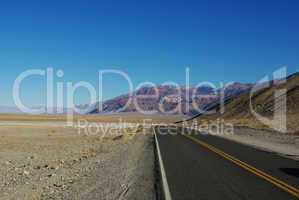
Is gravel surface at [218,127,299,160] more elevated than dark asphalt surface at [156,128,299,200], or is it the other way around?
dark asphalt surface at [156,128,299,200]

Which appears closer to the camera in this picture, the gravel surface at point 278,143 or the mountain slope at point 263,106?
the gravel surface at point 278,143

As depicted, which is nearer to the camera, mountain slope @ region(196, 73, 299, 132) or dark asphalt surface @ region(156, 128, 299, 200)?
dark asphalt surface @ region(156, 128, 299, 200)

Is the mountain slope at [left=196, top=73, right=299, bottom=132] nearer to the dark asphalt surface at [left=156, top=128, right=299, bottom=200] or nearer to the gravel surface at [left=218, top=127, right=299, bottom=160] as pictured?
the gravel surface at [left=218, top=127, right=299, bottom=160]

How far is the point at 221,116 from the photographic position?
12481cm

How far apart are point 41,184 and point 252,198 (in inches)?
306

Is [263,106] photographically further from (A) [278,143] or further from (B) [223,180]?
(B) [223,180]

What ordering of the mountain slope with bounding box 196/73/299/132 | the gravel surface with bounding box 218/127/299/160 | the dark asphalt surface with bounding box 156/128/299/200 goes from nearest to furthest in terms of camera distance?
the dark asphalt surface with bounding box 156/128/299/200 → the gravel surface with bounding box 218/127/299/160 → the mountain slope with bounding box 196/73/299/132

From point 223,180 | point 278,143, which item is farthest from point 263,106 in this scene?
point 223,180

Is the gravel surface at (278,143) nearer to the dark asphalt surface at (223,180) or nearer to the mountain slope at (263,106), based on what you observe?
the dark asphalt surface at (223,180)

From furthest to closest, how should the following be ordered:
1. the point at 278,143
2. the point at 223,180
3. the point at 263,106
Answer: the point at 263,106, the point at 278,143, the point at 223,180

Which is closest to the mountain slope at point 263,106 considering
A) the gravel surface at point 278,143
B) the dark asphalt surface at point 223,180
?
the gravel surface at point 278,143

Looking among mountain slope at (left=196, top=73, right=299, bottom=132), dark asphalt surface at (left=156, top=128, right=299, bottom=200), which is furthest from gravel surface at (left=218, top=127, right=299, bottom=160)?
mountain slope at (left=196, top=73, right=299, bottom=132)

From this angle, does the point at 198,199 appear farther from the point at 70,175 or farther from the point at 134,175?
the point at 70,175

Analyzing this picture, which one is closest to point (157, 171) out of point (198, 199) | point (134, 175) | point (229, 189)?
point (134, 175)
